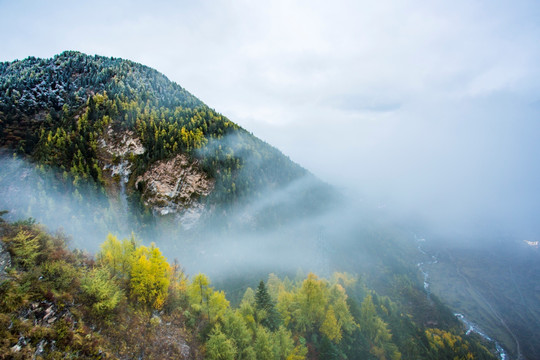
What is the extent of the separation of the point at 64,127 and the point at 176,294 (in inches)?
4099

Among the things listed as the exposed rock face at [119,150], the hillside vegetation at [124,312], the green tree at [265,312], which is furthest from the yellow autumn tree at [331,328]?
the exposed rock face at [119,150]

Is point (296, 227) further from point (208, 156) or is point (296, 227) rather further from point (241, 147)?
point (208, 156)

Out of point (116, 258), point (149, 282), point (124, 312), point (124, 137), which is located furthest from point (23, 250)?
point (124, 137)

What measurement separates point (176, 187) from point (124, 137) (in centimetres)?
3195

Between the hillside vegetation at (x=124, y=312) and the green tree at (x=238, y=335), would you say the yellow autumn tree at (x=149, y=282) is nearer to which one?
the hillside vegetation at (x=124, y=312)

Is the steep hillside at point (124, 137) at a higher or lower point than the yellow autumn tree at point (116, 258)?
higher

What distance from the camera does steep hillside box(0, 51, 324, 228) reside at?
284ft

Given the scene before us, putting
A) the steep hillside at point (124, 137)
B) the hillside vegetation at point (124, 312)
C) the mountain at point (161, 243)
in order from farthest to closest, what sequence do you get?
1. the steep hillside at point (124, 137)
2. the mountain at point (161, 243)
3. the hillside vegetation at point (124, 312)

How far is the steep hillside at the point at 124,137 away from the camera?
8656cm

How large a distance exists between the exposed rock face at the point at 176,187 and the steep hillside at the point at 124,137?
0.39 meters

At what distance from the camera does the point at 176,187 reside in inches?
3634

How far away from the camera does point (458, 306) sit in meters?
178

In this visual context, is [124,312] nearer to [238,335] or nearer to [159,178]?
[238,335]

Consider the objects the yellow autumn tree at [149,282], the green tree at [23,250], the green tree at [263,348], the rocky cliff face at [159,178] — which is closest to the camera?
the green tree at [23,250]
